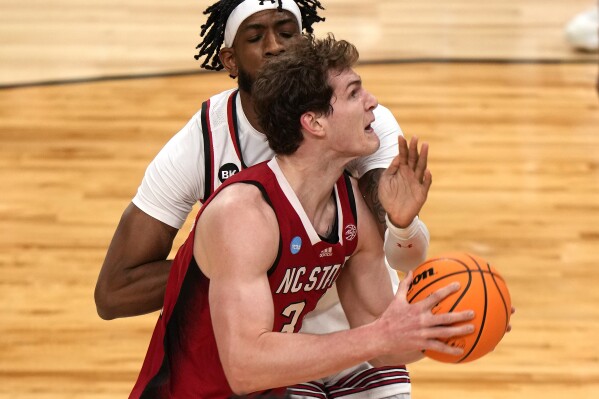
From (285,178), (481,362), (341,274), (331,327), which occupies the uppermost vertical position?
(285,178)

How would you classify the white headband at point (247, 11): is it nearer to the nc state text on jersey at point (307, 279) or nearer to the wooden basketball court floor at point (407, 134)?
the nc state text on jersey at point (307, 279)

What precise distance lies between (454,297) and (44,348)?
270 cm

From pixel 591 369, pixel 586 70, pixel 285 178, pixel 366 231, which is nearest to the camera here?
pixel 285 178

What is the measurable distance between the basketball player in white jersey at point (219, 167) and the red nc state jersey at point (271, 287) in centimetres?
37

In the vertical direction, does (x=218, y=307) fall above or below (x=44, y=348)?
above

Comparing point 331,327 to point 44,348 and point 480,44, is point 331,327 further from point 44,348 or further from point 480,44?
point 480,44

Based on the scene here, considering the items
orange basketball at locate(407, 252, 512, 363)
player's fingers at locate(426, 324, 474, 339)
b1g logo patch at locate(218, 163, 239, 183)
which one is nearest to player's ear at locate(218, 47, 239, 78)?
b1g logo patch at locate(218, 163, 239, 183)

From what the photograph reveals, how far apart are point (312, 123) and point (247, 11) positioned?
0.74 m

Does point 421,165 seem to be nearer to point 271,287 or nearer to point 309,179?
point 309,179

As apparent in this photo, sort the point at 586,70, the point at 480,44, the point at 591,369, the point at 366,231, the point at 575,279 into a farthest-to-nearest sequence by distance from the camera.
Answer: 1. the point at 480,44
2. the point at 586,70
3. the point at 575,279
4. the point at 591,369
5. the point at 366,231

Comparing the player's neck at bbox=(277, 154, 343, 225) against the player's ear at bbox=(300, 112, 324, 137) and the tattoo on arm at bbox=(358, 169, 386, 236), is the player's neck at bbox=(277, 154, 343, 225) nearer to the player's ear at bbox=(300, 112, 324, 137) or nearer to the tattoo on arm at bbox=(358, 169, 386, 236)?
the player's ear at bbox=(300, 112, 324, 137)

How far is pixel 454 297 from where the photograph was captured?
9.38ft

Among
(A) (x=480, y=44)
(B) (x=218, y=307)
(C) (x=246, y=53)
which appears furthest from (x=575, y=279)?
(A) (x=480, y=44)

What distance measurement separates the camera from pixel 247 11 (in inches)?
143
